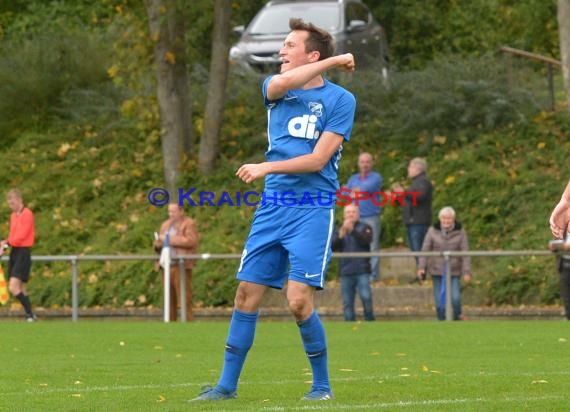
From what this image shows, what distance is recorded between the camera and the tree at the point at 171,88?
2975 centimetres

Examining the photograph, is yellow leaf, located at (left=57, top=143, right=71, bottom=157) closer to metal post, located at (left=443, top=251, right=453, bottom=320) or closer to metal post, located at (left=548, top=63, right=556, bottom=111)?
metal post, located at (left=548, top=63, right=556, bottom=111)

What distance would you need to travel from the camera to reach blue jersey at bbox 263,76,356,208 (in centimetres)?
943

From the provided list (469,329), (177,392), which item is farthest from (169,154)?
(177,392)

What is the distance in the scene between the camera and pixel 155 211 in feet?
101

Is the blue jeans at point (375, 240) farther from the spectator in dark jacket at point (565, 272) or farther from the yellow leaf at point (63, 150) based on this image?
the yellow leaf at point (63, 150)

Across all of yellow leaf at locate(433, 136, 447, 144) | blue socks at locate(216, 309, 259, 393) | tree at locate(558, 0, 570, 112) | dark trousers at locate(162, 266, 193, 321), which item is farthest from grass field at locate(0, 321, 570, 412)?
yellow leaf at locate(433, 136, 447, 144)

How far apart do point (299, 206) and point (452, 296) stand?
13.3 metres

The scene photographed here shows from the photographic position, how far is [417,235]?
81.0 ft

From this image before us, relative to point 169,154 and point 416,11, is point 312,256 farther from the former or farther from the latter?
point 416,11

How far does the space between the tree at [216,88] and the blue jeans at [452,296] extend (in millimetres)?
9047

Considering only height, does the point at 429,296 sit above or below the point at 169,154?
below

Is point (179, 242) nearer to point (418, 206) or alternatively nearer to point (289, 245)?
point (418, 206)

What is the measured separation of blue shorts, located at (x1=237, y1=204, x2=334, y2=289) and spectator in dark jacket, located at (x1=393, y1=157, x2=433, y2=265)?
49.6 feet

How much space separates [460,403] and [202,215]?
21.2 m
